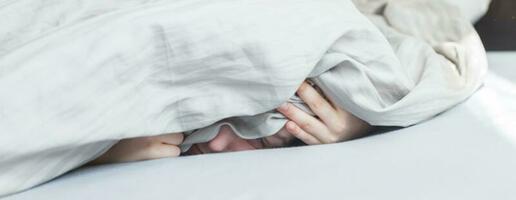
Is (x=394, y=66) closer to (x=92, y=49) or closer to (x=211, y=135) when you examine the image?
(x=211, y=135)

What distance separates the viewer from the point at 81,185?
0.60m

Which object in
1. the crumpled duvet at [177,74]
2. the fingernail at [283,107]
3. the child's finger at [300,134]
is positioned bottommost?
the child's finger at [300,134]

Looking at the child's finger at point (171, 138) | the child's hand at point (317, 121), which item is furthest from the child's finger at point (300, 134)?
the child's finger at point (171, 138)

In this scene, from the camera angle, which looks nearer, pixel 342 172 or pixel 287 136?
pixel 342 172

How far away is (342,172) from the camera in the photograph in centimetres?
61

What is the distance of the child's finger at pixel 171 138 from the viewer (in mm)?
678

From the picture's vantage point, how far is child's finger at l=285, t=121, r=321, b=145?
0.70 m

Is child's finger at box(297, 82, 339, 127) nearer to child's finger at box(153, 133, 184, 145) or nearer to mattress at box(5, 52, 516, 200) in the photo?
mattress at box(5, 52, 516, 200)

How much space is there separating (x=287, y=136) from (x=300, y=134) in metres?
0.03

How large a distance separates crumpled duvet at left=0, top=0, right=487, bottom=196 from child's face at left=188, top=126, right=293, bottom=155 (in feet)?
0.05

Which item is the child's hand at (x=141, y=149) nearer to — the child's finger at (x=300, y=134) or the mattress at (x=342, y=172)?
the mattress at (x=342, y=172)

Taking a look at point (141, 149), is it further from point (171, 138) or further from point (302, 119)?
point (302, 119)

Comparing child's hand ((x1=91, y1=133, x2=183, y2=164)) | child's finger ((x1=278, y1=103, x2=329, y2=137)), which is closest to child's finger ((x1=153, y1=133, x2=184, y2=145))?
child's hand ((x1=91, y1=133, x2=183, y2=164))

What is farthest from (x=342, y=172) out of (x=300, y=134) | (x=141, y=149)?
(x=141, y=149)
